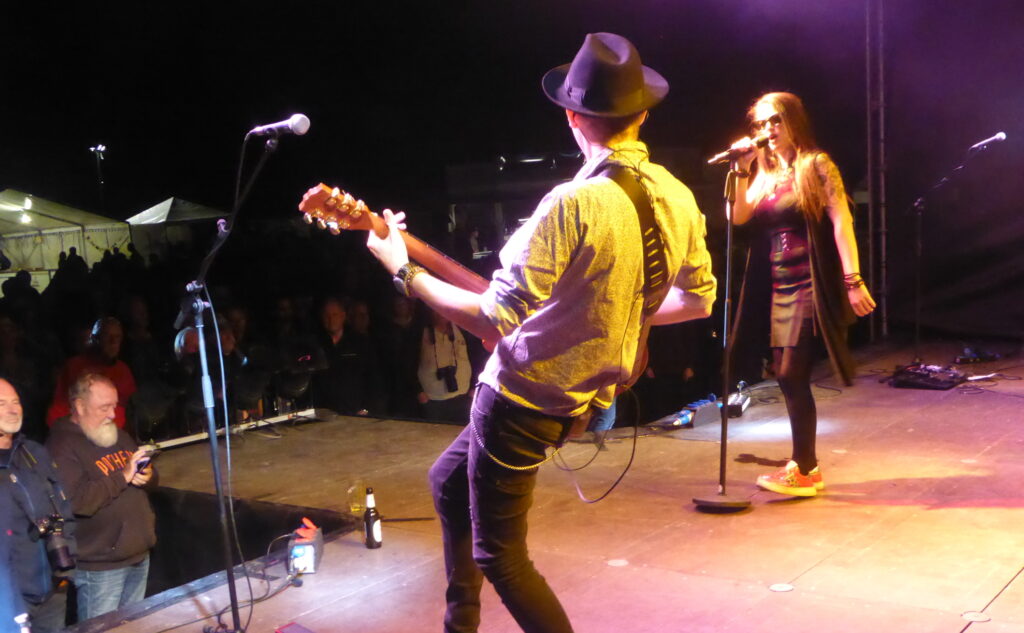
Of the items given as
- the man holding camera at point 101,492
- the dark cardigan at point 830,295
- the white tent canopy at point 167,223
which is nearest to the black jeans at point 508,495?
the dark cardigan at point 830,295

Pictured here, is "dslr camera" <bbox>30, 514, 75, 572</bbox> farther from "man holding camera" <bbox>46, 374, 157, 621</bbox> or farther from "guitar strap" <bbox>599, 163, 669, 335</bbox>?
"guitar strap" <bbox>599, 163, 669, 335</bbox>

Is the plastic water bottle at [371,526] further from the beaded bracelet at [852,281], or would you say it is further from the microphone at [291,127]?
the beaded bracelet at [852,281]

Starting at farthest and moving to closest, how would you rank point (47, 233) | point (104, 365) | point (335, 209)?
point (47, 233) → point (104, 365) → point (335, 209)

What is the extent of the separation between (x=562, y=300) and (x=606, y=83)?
1.68 feet

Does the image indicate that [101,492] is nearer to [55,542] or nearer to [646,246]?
[55,542]

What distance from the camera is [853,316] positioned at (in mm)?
3973

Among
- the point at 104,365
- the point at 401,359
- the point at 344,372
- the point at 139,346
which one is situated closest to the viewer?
the point at 104,365

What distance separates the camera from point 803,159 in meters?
3.92

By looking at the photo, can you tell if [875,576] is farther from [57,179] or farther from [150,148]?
[57,179]

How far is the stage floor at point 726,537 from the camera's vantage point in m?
2.96

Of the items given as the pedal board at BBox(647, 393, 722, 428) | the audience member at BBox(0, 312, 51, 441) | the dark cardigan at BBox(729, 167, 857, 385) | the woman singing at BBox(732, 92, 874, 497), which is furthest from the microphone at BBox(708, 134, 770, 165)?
the audience member at BBox(0, 312, 51, 441)

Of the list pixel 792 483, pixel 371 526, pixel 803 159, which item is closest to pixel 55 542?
pixel 371 526

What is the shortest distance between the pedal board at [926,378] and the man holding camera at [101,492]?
5196mm

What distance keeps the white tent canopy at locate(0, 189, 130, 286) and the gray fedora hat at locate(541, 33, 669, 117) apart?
1362cm
